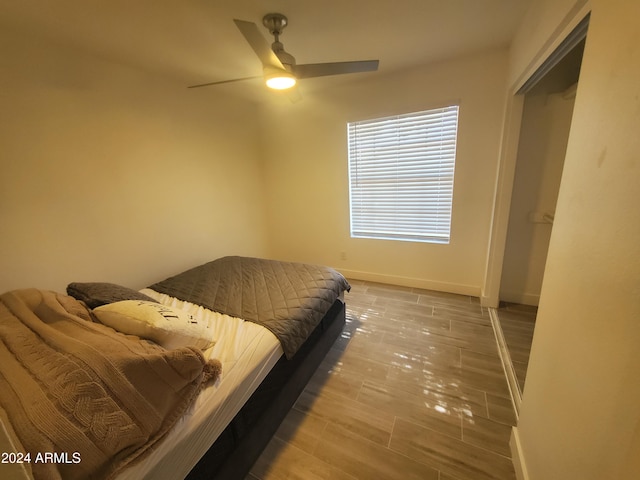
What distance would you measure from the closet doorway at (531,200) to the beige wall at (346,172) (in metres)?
0.23

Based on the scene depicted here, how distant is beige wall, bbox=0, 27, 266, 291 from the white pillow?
1008mm

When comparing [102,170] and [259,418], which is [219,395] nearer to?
[259,418]

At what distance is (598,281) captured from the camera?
28.3 inches

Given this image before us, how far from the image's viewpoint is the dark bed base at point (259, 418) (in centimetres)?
108

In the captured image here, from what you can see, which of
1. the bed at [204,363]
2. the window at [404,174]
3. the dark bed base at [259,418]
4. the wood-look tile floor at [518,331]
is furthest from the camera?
the window at [404,174]

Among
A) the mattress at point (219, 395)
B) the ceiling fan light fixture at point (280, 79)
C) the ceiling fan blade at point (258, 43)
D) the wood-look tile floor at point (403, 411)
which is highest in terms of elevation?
the ceiling fan blade at point (258, 43)

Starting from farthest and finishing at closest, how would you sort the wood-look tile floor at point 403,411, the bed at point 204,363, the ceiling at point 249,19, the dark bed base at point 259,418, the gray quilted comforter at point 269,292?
the gray quilted comforter at point 269,292, the ceiling at point 249,19, the wood-look tile floor at point 403,411, the dark bed base at point 259,418, the bed at point 204,363

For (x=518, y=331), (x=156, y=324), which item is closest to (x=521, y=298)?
(x=518, y=331)

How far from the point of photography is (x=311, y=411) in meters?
1.56

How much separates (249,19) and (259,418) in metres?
2.48

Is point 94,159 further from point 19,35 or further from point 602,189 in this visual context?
point 602,189

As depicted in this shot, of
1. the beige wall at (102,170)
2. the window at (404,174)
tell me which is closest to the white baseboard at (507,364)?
the window at (404,174)

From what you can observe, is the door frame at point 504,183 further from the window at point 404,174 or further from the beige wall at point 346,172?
the window at point 404,174

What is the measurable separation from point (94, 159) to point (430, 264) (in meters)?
3.48
